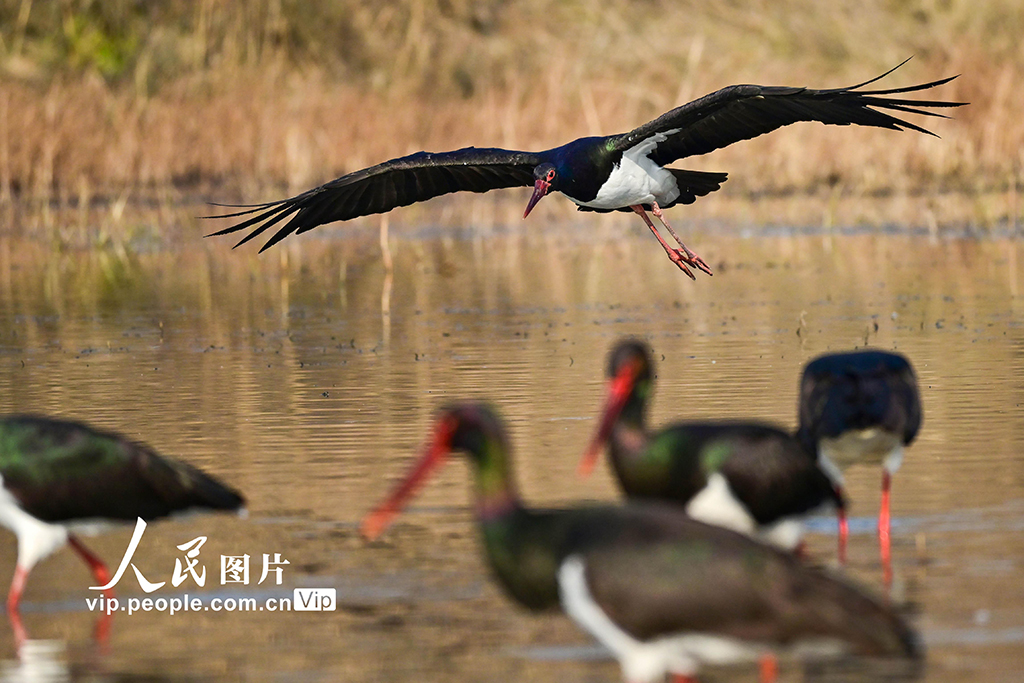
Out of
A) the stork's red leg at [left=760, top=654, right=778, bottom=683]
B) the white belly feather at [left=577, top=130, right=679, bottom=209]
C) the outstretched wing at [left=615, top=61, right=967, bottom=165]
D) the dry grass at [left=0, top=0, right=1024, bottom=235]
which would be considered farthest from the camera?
the dry grass at [left=0, top=0, right=1024, bottom=235]

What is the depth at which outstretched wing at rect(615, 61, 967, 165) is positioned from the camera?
31.3ft

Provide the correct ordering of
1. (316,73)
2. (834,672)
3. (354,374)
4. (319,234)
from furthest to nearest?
(316,73) → (319,234) → (354,374) → (834,672)

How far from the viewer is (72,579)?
22.4ft

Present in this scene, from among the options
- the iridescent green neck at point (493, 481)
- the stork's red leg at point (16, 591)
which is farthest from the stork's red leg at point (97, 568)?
the iridescent green neck at point (493, 481)

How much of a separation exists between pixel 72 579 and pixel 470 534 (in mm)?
1416

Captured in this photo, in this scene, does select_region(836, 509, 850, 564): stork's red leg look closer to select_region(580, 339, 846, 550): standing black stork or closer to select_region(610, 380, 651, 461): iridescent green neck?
select_region(580, 339, 846, 550): standing black stork

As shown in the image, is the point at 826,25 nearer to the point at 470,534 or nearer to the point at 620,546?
the point at 470,534

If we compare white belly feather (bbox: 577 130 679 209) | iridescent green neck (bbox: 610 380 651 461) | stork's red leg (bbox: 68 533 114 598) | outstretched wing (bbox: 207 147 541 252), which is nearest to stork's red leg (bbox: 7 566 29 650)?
stork's red leg (bbox: 68 533 114 598)

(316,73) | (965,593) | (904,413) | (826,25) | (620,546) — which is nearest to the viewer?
(620,546)

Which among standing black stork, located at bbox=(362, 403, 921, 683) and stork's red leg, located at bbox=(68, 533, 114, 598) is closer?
standing black stork, located at bbox=(362, 403, 921, 683)

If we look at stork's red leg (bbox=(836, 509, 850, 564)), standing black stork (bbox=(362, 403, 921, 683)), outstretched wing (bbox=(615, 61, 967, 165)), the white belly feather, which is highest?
outstretched wing (bbox=(615, 61, 967, 165))

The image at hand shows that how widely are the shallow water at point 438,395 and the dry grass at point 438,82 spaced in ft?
10.4

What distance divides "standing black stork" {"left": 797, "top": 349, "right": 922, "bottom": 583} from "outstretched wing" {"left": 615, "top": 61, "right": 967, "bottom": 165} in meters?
2.42

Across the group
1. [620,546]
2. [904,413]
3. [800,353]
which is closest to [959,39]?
[800,353]
